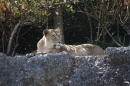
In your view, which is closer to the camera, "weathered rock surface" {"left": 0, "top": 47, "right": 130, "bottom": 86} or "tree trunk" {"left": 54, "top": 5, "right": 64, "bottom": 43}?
"weathered rock surface" {"left": 0, "top": 47, "right": 130, "bottom": 86}

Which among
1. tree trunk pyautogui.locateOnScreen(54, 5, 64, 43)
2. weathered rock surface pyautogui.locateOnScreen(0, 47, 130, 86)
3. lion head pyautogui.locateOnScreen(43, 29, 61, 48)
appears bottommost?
tree trunk pyautogui.locateOnScreen(54, 5, 64, 43)

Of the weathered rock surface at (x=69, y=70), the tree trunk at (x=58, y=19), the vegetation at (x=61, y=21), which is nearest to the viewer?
the weathered rock surface at (x=69, y=70)

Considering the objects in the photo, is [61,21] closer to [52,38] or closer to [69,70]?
[52,38]

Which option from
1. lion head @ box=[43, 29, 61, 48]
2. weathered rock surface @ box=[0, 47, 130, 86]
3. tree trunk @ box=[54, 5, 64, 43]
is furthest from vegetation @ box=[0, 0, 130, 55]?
weathered rock surface @ box=[0, 47, 130, 86]

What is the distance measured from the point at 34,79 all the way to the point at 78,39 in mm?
6682

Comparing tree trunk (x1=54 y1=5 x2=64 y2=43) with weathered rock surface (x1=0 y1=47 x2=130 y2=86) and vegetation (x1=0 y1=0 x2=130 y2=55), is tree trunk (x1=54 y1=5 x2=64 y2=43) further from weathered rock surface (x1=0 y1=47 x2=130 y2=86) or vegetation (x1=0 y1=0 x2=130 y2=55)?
weathered rock surface (x1=0 y1=47 x2=130 y2=86)

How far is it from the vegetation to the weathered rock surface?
2619 millimetres

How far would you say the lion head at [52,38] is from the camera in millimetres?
6234

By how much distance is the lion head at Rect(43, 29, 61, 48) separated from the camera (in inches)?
245

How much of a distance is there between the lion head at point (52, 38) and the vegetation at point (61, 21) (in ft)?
2.22

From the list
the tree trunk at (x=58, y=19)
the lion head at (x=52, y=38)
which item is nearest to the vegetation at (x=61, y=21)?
the tree trunk at (x=58, y=19)

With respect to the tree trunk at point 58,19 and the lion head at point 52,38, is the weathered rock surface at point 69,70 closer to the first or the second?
the lion head at point 52,38

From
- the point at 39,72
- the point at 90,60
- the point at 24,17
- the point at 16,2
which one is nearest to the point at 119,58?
the point at 90,60

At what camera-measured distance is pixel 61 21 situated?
918 centimetres
